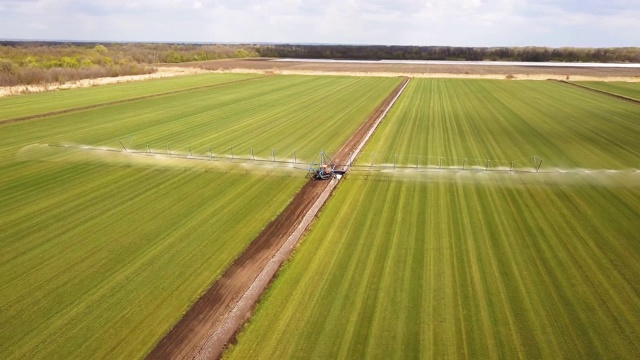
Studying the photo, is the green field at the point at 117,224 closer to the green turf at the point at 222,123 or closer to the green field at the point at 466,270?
the green turf at the point at 222,123

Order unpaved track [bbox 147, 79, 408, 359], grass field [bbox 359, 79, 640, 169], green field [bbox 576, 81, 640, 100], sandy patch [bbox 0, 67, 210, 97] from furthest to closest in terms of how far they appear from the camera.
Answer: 1. sandy patch [bbox 0, 67, 210, 97]
2. green field [bbox 576, 81, 640, 100]
3. grass field [bbox 359, 79, 640, 169]
4. unpaved track [bbox 147, 79, 408, 359]

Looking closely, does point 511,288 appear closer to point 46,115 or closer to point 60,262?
point 60,262

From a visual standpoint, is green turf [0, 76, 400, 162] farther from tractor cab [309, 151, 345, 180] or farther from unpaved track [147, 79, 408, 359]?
unpaved track [147, 79, 408, 359]

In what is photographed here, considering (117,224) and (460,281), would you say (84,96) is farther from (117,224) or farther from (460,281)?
(460,281)

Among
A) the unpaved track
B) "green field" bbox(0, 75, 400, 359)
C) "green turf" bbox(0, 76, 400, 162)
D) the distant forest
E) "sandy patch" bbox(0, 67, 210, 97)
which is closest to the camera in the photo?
the unpaved track

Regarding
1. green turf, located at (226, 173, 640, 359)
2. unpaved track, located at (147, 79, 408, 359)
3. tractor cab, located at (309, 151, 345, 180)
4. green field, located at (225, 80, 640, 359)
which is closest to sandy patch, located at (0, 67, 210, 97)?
tractor cab, located at (309, 151, 345, 180)

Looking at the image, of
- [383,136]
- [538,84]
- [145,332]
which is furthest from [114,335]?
[538,84]
